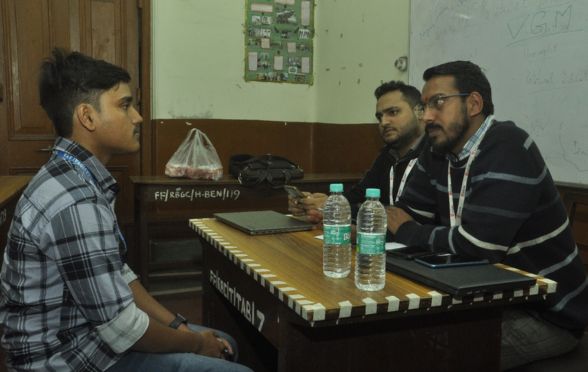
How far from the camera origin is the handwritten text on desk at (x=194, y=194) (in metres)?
3.53

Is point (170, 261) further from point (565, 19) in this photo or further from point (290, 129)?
point (565, 19)

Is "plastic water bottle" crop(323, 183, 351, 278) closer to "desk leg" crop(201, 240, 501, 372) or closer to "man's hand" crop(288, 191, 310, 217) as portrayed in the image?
"desk leg" crop(201, 240, 501, 372)

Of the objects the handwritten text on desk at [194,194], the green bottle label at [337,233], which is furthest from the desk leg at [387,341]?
the handwritten text on desk at [194,194]

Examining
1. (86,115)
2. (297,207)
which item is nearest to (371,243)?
(86,115)

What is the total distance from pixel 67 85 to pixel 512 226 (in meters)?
1.37

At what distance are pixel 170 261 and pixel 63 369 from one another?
323 cm

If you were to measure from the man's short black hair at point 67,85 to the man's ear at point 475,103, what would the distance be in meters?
1.25

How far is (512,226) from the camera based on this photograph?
5.29ft

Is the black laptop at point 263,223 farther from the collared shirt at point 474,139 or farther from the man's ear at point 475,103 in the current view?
the man's ear at point 475,103

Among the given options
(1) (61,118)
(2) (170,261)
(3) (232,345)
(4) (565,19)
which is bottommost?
(2) (170,261)

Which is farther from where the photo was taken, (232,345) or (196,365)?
(232,345)

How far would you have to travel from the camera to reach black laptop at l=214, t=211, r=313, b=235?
6.56ft

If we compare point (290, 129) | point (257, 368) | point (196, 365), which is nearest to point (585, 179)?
point (257, 368)

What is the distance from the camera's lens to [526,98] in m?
2.67
